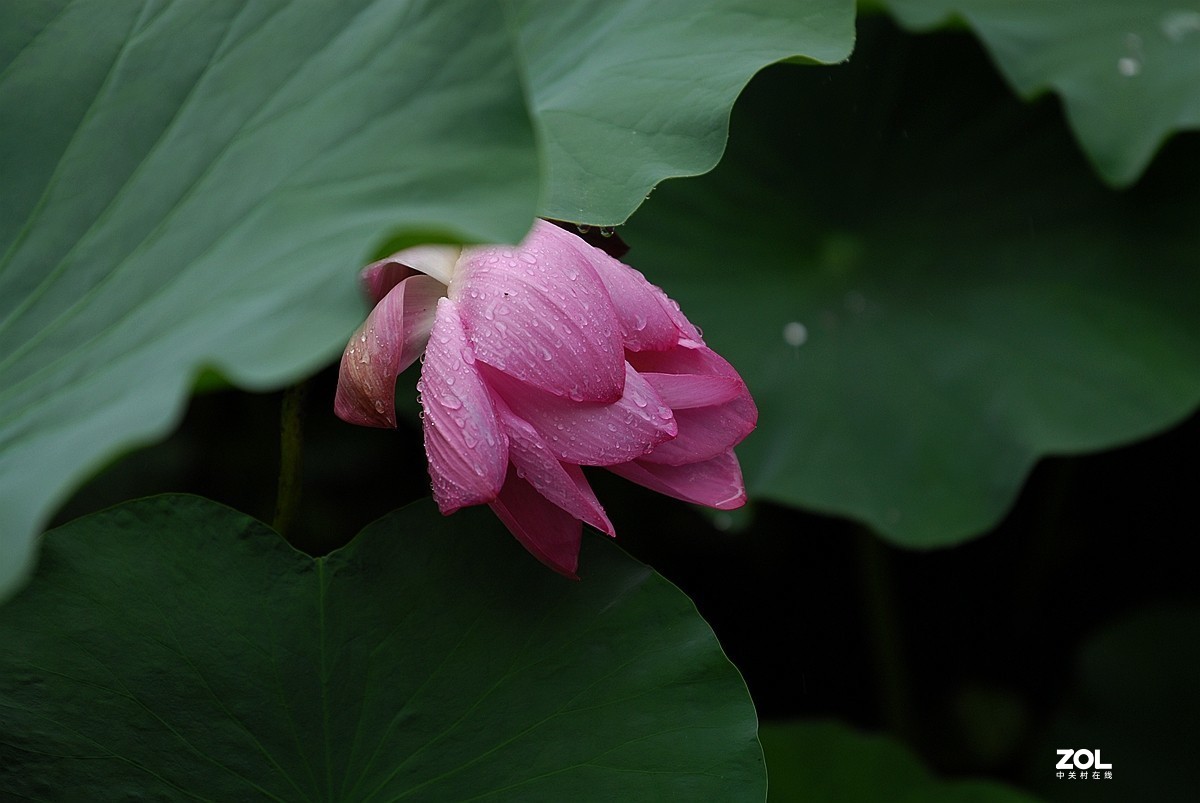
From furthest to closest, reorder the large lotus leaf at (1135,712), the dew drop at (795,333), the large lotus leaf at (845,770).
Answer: the large lotus leaf at (1135,712) → the dew drop at (795,333) → the large lotus leaf at (845,770)

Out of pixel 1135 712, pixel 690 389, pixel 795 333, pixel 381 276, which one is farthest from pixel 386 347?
pixel 1135 712

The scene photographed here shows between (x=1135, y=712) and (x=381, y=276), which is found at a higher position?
(x=381, y=276)

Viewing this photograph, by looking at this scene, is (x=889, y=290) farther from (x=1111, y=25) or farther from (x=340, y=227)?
(x=340, y=227)

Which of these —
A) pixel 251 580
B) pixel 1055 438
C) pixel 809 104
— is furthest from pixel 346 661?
pixel 809 104

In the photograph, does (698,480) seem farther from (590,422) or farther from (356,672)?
(356,672)

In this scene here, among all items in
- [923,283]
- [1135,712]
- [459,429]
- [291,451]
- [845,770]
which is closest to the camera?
[459,429]

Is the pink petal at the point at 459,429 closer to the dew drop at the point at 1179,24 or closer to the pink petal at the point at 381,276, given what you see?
the pink petal at the point at 381,276

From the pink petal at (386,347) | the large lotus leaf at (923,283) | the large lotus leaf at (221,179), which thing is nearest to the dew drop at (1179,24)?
the large lotus leaf at (923,283)
